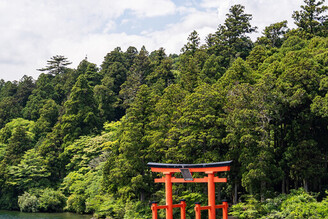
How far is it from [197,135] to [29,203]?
19503 millimetres

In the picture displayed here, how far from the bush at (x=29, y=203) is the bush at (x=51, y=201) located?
432 millimetres

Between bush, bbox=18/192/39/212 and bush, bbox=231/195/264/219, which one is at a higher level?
bush, bbox=231/195/264/219

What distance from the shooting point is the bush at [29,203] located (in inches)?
1387

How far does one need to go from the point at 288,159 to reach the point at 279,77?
458 centimetres

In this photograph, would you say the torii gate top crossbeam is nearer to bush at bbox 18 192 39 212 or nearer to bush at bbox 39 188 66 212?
bush at bbox 39 188 66 212

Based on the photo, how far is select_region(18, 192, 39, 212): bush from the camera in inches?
1387

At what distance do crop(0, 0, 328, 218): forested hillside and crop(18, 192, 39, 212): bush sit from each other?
0.37 ft

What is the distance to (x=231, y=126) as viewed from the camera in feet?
72.3

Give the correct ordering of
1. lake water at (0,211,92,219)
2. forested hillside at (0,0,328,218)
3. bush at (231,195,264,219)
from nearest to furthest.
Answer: bush at (231,195,264,219) < forested hillside at (0,0,328,218) < lake water at (0,211,92,219)

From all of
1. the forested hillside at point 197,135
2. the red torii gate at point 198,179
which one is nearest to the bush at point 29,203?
the forested hillside at point 197,135

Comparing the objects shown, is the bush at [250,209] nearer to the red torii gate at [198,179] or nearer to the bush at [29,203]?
the red torii gate at [198,179]

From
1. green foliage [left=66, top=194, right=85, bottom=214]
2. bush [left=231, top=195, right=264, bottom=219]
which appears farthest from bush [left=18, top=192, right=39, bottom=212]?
bush [left=231, top=195, right=264, bottom=219]

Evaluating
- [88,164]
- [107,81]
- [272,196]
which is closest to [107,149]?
[88,164]

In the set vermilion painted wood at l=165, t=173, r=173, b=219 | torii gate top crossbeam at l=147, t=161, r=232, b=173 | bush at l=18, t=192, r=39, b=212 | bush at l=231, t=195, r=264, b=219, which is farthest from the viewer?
bush at l=18, t=192, r=39, b=212
